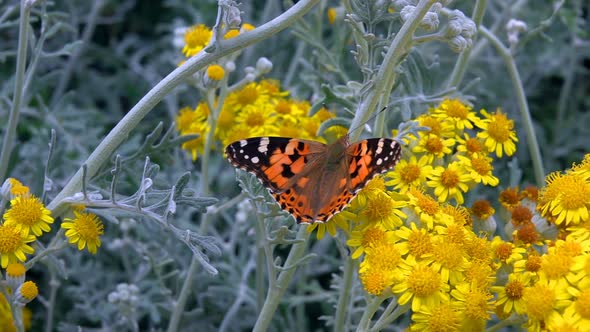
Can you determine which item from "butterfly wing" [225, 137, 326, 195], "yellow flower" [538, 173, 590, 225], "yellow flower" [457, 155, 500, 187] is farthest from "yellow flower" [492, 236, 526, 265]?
"butterfly wing" [225, 137, 326, 195]

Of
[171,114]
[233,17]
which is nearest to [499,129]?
[233,17]

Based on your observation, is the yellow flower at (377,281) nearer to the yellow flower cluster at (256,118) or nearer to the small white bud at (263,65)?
the yellow flower cluster at (256,118)

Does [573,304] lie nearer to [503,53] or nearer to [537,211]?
[537,211]

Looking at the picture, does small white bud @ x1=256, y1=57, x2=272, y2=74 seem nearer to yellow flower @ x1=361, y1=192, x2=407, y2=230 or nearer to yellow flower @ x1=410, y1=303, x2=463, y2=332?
yellow flower @ x1=361, y1=192, x2=407, y2=230

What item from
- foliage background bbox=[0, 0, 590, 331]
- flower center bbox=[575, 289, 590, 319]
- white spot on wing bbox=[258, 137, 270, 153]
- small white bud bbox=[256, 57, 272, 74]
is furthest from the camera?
foliage background bbox=[0, 0, 590, 331]

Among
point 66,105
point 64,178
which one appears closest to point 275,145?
Answer: point 64,178

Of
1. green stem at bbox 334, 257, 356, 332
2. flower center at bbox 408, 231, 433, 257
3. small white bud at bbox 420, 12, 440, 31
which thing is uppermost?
small white bud at bbox 420, 12, 440, 31
